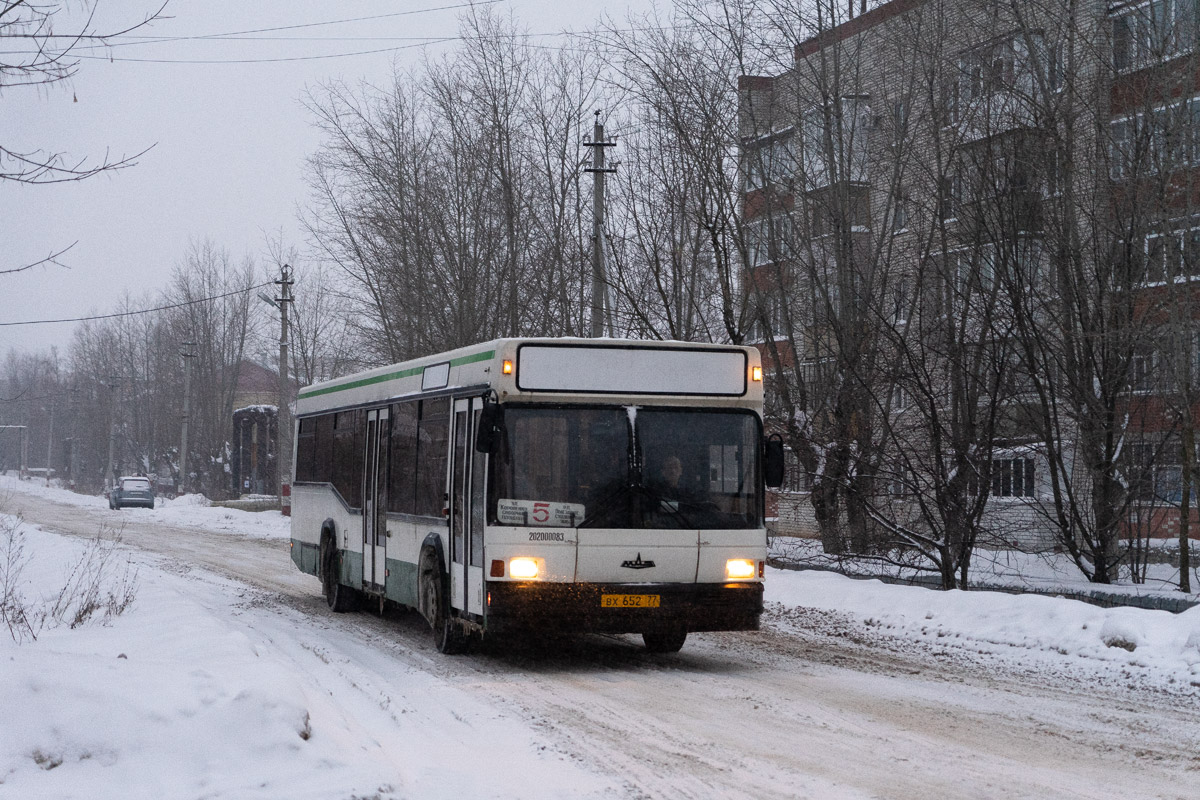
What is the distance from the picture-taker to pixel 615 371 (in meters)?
12.1

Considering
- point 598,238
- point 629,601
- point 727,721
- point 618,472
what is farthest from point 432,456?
point 598,238

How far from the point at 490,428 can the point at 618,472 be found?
117 centimetres

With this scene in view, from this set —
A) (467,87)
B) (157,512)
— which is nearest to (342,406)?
(467,87)

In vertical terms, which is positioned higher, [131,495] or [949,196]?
[949,196]

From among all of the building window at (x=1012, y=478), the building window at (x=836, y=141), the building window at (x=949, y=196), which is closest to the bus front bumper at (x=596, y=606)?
the building window at (x=1012, y=478)

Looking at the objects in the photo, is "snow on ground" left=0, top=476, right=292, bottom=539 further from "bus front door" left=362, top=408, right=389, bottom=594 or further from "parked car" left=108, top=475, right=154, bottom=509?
"bus front door" left=362, top=408, right=389, bottom=594

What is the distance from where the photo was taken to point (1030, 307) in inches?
725

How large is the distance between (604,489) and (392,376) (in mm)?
4538

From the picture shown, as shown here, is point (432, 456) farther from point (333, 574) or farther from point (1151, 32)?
point (1151, 32)

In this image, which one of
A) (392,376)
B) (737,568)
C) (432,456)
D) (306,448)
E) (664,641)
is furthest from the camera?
(306,448)

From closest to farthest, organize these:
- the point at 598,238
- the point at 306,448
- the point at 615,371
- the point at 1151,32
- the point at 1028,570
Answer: the point at 615,371 < the point at 1151,32 < the point at 1028,570 < the point at 306,448 < the point at 598,238

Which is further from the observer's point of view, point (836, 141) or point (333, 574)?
point (836, 141)

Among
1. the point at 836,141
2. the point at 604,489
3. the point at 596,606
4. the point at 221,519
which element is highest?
the point at 836,141

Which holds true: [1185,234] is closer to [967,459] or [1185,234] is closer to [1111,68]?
[1111,68]
